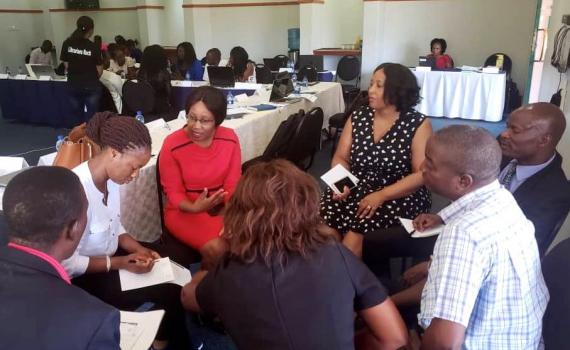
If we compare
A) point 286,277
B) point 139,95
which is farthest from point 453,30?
point 286,277

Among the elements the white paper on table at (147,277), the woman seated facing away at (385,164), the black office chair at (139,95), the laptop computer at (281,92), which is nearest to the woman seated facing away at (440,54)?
the laptop computer at (281,92)

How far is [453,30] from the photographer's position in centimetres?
858

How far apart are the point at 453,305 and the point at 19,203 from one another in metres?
1.02

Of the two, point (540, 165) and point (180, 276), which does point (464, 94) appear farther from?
point (180, 276)

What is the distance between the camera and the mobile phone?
7.43 feet

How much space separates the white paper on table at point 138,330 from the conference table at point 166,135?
1.02 metres

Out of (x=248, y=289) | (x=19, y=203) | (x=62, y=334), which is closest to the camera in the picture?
(x=62, y=334)

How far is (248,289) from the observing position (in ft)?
3.48

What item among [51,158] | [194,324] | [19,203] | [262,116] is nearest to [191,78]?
[262,116]

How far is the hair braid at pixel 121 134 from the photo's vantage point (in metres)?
1.72

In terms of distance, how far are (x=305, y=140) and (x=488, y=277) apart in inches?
88.8

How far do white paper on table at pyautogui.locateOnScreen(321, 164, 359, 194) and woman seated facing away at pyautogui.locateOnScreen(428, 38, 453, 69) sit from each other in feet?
19.1

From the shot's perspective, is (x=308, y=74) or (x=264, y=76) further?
(x=264, y=76)

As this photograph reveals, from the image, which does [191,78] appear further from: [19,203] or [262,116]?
[19,203]
